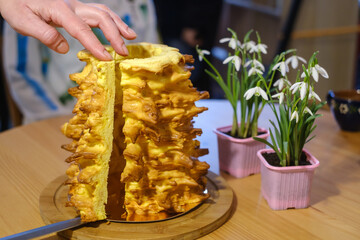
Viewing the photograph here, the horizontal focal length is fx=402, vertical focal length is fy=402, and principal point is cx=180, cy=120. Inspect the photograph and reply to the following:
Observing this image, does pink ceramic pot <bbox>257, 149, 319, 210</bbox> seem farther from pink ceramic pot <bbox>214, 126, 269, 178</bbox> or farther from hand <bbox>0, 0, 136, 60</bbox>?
hand <bbox>0, 0, 136, 60</bbox>

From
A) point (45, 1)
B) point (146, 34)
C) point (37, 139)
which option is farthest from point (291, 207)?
point (146, 34)

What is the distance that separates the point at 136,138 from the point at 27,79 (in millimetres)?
1503

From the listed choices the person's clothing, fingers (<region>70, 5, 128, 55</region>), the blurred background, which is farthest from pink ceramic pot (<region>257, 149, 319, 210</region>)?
the blurred background

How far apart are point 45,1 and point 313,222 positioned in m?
0.79

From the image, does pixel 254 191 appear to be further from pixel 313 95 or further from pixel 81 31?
pixel 81 31

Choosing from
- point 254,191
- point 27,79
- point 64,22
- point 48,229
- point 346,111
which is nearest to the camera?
point 48,229

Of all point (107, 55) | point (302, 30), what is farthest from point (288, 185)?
point (302, 30)

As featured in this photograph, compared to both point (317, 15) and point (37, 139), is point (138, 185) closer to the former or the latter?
point (37, 139)

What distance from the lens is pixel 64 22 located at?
89 cm

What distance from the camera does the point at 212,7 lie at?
3207mm

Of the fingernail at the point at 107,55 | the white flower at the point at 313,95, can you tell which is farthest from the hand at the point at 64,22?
the white flower at the point at 313,95

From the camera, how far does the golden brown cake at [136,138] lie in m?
0.78

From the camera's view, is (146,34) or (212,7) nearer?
(146,34)

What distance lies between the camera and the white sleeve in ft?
6.67
